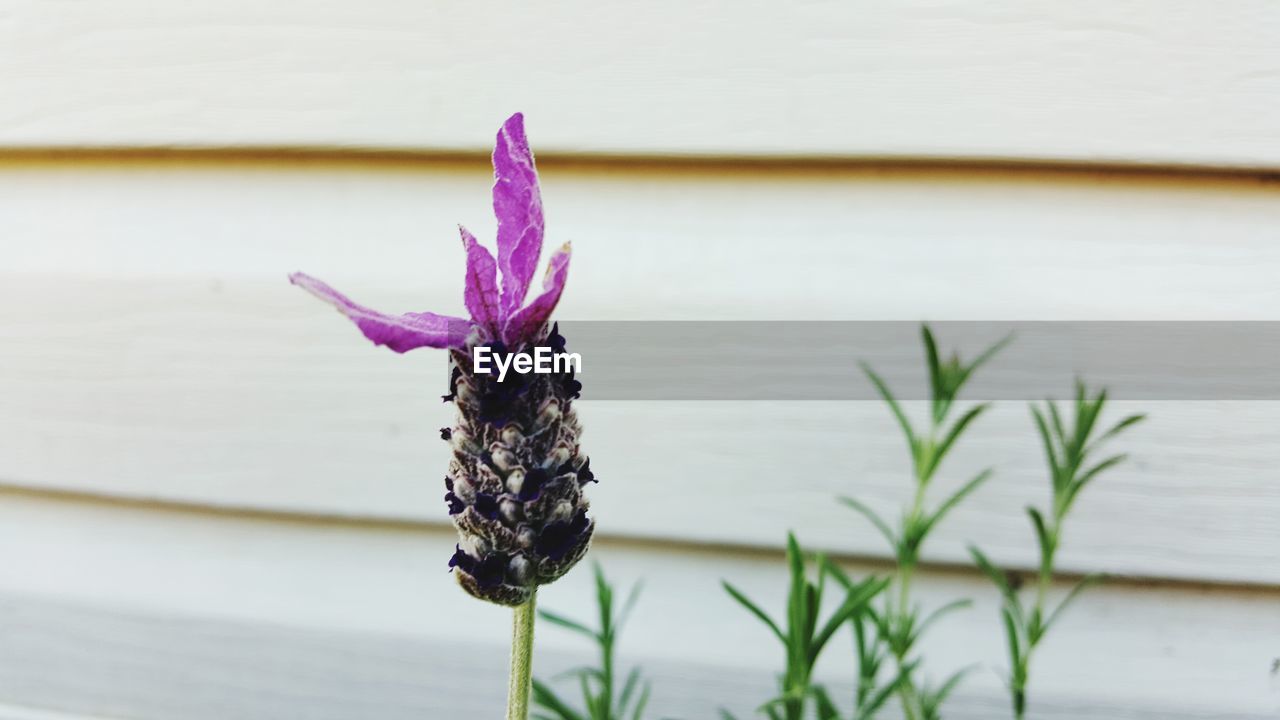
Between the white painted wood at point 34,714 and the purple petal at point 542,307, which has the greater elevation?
the purple petal at point 542,307

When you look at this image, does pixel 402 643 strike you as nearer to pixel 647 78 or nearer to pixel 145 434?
pixel 145 434

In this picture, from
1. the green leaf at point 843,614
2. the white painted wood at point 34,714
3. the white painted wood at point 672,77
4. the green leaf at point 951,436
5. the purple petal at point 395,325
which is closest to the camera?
the purple petal at point 395,325

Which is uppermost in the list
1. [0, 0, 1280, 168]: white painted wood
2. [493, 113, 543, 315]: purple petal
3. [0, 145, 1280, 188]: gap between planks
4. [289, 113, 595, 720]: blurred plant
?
[0, 0, 1280, 168]: white painted wood

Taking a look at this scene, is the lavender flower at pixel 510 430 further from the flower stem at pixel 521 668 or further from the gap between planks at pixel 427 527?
the gap between planks at pixel 427 527

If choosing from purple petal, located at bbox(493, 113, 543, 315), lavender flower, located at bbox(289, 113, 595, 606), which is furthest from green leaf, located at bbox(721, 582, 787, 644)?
purple petal, located at bbox(493, 113, 543, 315)

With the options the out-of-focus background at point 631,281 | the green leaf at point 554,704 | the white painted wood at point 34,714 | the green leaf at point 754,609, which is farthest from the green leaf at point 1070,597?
the white painted wood at point 34,714

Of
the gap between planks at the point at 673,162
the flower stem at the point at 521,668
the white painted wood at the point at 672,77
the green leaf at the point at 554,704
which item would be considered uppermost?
the white painted wood at the point at 672,77

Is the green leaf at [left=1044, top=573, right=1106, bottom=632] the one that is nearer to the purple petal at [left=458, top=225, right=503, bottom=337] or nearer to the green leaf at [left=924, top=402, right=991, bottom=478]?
the green leaf at [left=924, top=402, right=991, bottom=478]

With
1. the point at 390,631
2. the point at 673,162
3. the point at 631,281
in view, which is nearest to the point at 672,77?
the point at 673,162
